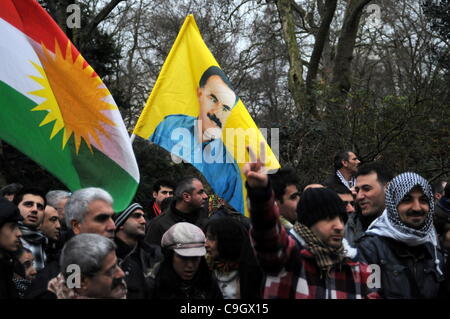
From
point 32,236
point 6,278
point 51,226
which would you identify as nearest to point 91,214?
point 6,278

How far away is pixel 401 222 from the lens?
4.58 meters

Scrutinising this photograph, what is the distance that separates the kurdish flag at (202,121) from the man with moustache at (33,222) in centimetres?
110

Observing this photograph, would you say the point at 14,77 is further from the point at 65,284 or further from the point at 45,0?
the point at 45,0

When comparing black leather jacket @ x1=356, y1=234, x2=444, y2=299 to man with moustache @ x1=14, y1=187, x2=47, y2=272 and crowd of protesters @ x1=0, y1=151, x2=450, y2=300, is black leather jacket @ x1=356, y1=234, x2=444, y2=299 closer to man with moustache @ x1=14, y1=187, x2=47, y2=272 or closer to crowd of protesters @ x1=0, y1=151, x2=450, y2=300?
crowd of protesters @ x1=0, y1=151, x2=450, y2=300

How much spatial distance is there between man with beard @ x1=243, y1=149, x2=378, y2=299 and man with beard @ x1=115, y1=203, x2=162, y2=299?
1193mm

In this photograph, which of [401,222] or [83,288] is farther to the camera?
[401,222]

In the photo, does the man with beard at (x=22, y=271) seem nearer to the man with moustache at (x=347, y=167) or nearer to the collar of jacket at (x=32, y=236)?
the collar of jacket at (x=32, y=236)

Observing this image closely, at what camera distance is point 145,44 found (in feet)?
93.1

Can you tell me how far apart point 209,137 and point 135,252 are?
5.92ft

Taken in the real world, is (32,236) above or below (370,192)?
below

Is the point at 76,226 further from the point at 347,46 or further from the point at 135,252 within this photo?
the point at 347,46

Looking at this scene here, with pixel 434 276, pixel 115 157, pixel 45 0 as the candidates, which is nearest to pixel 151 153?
pixel 45 0

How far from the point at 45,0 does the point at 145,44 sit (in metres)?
12.7

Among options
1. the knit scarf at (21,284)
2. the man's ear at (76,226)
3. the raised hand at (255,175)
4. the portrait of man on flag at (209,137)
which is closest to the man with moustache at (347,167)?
the portrait of man on flag at (209,137)
